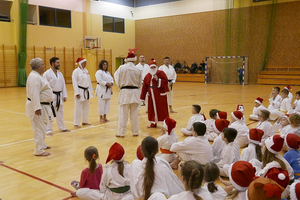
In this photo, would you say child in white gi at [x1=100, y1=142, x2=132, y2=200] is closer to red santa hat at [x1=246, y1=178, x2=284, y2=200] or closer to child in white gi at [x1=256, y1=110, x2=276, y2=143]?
red santa hat at [x1=246, y1=178, x2=284, y2=200]

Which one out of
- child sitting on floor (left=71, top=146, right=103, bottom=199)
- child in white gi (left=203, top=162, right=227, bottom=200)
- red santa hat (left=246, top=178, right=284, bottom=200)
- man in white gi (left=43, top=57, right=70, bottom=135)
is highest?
man in white gi (left=43, top=57, right=70, bottom=135)

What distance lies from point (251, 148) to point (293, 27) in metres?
18.8

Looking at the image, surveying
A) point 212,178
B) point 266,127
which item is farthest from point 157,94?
point 212,178

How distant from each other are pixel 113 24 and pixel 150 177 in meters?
23.8

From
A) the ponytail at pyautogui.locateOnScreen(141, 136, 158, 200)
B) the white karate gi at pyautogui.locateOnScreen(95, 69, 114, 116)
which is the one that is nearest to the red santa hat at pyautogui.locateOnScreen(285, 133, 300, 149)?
the ponytail at pyautogui.locateOnScreen(141, 136, 158, 200)

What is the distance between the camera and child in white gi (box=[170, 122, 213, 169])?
12.8 ft

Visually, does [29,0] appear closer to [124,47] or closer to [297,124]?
[124,47]

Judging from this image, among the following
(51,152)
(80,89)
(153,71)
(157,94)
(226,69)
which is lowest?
(51,152)

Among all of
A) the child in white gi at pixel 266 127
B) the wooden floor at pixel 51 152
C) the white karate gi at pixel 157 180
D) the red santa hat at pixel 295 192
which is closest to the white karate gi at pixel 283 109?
the wooden floor at pixel 51 152

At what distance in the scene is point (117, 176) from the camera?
10.1 ft

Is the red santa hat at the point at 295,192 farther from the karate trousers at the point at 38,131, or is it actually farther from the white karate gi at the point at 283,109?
the white karate gi at the point at 283,109

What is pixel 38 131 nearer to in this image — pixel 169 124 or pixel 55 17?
pixel 169 124

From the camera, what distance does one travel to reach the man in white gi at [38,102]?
4.80m

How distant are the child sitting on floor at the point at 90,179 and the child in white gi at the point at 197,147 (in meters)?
1.14
